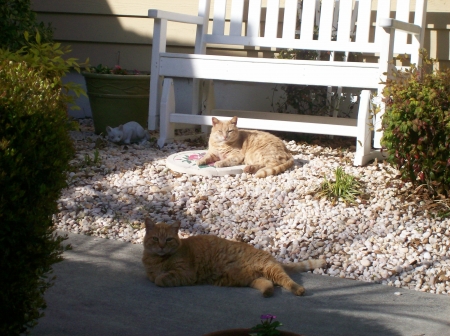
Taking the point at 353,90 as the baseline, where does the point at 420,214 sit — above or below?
below

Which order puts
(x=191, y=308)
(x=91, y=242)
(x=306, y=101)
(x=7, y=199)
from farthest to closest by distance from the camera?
(x=306, y=101) → (x=91, y=242) → (x=191, y=308) → (x=7, y=199)

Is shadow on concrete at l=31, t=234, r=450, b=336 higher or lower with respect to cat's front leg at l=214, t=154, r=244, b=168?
lower

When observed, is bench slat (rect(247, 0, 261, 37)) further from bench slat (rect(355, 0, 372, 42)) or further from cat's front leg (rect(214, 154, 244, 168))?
cat's front leg (rect(214, 154, 244, 168))

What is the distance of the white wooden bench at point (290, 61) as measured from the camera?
199 inches

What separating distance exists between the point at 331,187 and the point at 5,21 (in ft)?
11.7

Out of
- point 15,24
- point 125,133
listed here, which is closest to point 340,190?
point 125,133

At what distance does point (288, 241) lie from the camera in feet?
12.3

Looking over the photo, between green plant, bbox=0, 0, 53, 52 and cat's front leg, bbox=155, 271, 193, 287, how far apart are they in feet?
11.1

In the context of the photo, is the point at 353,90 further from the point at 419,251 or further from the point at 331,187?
the point at 419,251

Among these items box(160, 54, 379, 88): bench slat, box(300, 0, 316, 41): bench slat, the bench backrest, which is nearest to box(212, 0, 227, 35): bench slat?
the bench backrest

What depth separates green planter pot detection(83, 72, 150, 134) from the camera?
20.1 ft

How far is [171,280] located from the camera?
10.2 ft

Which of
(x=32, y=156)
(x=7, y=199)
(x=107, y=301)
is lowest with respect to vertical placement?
(x=107, y=301)

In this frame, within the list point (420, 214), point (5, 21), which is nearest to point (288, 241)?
point (420, 214)
